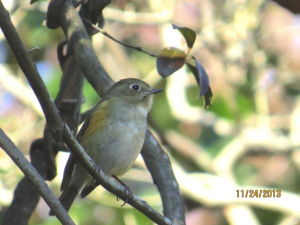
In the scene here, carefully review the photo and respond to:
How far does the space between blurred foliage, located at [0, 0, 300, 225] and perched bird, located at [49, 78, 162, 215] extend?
6.07 feet

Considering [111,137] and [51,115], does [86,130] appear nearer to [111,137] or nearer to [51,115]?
[111,137]

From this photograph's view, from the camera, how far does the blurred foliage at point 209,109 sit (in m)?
5.55

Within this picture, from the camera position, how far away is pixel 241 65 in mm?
6508

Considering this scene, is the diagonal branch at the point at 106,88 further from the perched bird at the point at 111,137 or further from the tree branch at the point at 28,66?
the tree branch at the point at 28,66

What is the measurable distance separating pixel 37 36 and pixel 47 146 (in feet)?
14.2

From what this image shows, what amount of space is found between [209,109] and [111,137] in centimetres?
354

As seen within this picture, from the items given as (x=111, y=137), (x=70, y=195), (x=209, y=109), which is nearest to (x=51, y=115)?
(x=111, y=137)

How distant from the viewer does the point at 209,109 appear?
6.50m

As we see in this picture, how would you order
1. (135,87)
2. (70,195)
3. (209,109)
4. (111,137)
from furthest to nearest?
(209,109), (135,87), (70,195), (111,137)

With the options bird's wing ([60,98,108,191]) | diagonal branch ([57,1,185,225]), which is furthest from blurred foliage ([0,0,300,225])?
diagonal branch ([57,1,185,225])

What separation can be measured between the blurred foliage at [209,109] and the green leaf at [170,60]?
9.23 ft

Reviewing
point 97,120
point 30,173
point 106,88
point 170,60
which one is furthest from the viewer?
point 97,120
